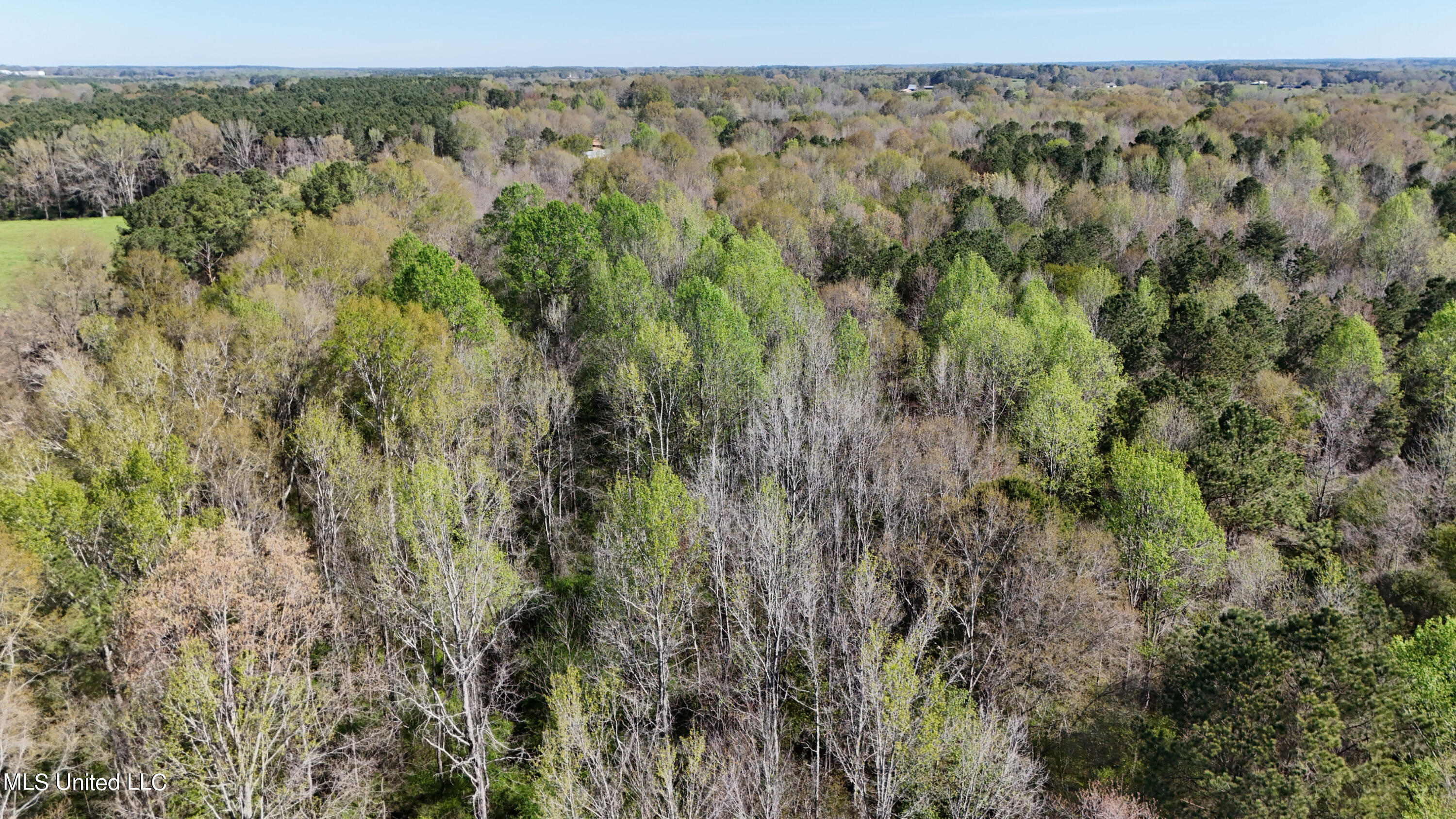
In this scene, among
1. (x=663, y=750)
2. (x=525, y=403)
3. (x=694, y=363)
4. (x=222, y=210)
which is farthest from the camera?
(x=222, y=210)

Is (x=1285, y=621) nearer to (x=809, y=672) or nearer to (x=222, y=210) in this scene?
(x=809, y=672)

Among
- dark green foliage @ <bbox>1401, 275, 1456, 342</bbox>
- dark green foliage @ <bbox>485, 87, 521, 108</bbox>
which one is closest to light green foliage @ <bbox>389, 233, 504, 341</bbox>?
dark green foliage @ <bbox>1401, 275, 1456, 342</bbox>

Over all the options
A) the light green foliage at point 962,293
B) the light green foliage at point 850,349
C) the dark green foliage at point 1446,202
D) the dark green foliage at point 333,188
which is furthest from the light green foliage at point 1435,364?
the dark green foliage at point 333,188

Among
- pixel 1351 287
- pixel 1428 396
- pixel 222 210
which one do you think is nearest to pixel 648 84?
pixel 222 210

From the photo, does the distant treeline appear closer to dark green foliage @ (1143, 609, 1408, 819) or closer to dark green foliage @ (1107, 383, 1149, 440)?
dark green foliage @ (1107, 383, 1149, 440)

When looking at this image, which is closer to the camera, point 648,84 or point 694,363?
point 694,363

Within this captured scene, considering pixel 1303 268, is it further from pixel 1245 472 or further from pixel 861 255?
pixel 1245 472
